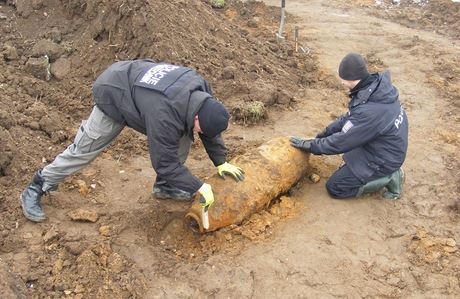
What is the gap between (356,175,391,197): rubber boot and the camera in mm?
4785

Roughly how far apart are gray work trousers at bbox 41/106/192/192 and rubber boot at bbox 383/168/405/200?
2.76m

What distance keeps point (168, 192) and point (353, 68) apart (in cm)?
214

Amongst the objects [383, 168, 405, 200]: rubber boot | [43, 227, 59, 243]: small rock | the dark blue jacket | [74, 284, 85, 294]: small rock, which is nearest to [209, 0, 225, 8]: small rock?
the dark blue jacket

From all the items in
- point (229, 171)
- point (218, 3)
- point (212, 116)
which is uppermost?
point (212, 116)

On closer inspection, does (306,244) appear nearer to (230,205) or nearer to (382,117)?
(230,205)

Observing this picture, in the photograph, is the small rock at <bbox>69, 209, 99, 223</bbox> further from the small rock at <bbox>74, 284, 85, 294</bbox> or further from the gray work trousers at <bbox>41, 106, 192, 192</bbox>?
the small rock at <bbox>74, 284, 85, 294</bbox>

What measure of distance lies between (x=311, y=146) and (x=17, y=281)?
9.49ft

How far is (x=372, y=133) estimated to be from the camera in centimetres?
445

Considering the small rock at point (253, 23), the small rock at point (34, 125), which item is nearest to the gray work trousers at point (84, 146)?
the small rock at point (34, 125)

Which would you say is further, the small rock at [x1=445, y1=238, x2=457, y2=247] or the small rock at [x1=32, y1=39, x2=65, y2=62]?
the small rock at [x1=32, y1=39, x2=65, y2=62]

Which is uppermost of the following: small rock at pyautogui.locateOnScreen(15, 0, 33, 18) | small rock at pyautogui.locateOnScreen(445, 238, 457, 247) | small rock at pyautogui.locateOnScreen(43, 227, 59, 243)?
small rock at pyautogui.locateOnScreen(15, 0, 33, 18)

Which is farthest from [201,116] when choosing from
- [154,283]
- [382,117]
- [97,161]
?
[97,161]

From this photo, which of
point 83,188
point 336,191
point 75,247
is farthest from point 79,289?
point 336,191

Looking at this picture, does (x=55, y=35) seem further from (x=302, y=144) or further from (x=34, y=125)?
(x=302, y=144)
